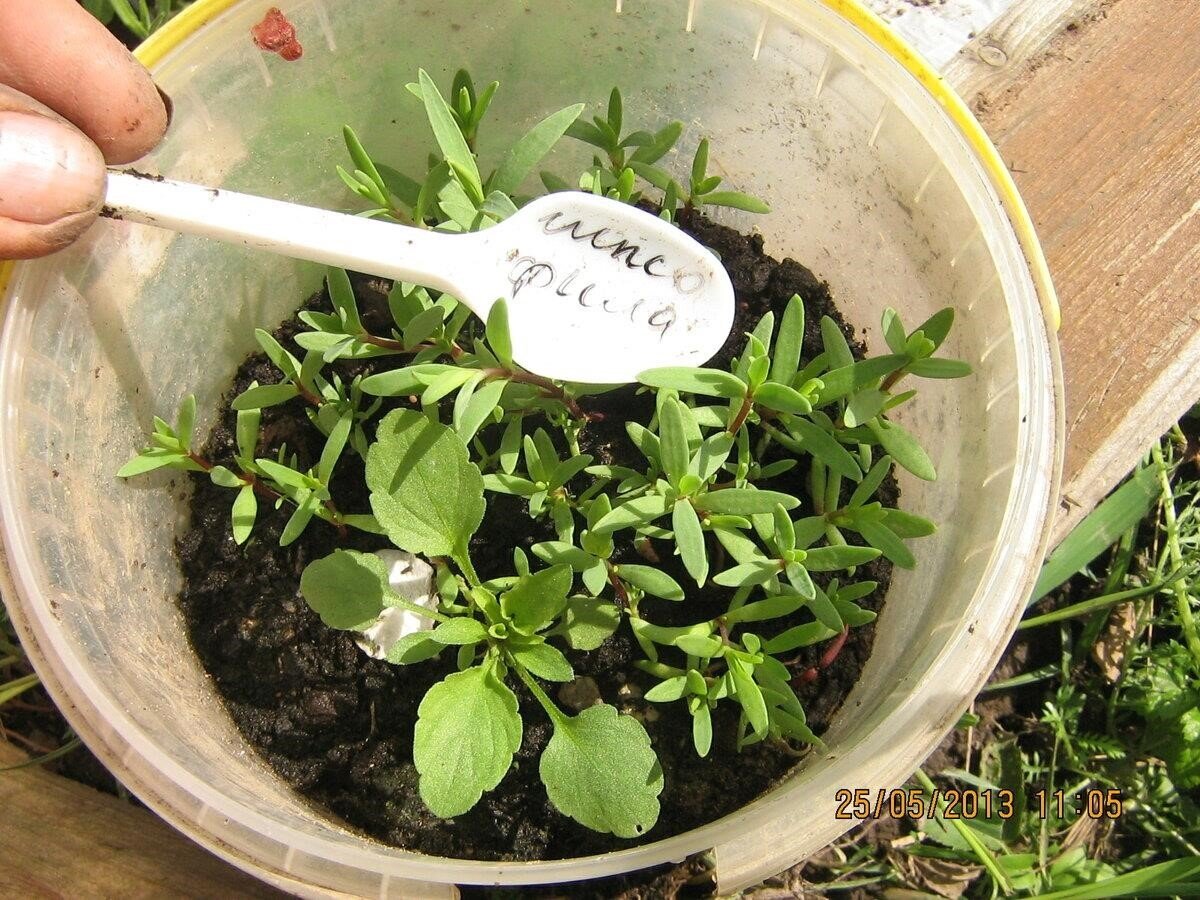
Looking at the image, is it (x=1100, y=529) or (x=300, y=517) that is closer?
(x=300, y=517)

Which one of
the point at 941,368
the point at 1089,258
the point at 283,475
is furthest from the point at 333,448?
the point at 1089,258

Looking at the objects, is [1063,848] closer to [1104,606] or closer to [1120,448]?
[1104,606]

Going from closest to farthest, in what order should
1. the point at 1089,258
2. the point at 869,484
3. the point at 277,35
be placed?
the point at 869,484 → the point at 277,35 → the point at 1089,258

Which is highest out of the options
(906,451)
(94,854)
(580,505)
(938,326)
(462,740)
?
(938,326)

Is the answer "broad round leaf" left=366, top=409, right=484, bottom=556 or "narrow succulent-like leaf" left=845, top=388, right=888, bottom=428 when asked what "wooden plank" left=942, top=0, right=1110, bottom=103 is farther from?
"broad round leaf" left=366, top=409, right=484, bottom=556

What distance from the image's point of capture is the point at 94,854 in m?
1.37

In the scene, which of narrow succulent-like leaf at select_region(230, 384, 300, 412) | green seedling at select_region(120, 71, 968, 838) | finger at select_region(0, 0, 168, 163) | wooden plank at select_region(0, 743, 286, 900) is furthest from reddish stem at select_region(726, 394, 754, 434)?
wooden plank at select_region(0, 743, 286, 900)

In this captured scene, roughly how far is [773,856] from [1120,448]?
0.83 m

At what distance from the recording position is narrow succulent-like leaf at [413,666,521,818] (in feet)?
3.32

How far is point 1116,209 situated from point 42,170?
145cm

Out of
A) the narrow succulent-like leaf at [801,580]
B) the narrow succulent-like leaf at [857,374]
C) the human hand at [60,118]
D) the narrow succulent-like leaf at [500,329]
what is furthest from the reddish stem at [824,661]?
the human hand at [60,118]

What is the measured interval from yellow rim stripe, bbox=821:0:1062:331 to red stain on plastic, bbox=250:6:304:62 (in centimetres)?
70

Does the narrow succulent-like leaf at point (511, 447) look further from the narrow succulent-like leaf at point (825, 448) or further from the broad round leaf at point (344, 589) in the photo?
the narrow succulent-like leaf at point (825, 448)

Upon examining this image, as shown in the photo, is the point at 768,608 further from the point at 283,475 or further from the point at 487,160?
the point at 487,160
